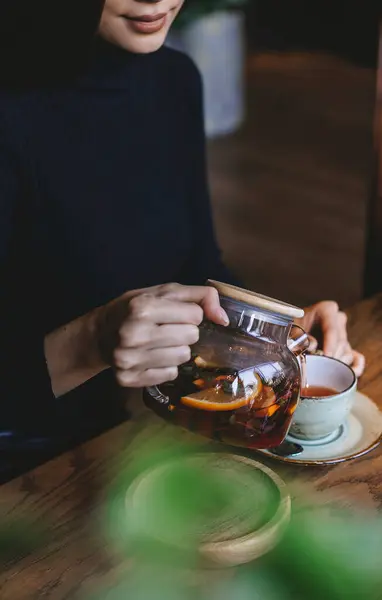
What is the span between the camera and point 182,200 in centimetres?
157

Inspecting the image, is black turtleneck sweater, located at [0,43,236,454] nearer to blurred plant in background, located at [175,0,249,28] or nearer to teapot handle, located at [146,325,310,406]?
teapot handle, located at [146,325,310,406]

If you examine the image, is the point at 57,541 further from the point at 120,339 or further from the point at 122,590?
the point at 120,339

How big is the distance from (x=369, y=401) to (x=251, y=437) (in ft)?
0.92

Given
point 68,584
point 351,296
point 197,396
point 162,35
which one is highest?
point 162,35

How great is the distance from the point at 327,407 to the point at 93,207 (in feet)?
1.96

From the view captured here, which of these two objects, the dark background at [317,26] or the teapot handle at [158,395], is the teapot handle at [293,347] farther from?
the dark background at [317,26]

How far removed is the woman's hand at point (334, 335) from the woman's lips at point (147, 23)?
1.60 ft

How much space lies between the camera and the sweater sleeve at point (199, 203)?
5.17 feet

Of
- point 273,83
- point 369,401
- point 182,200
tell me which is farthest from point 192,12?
point 369,401

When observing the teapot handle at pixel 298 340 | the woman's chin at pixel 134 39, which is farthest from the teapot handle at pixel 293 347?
the woman's chin at pixel 134 39

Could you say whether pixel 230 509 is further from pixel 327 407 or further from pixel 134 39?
pixel 134 39

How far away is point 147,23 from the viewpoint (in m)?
1.20

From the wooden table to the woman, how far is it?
13 cm

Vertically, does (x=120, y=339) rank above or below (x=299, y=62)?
above
